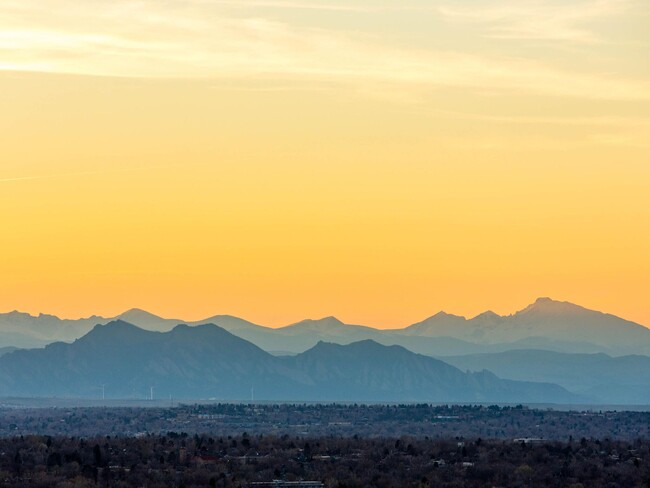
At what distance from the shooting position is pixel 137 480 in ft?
449

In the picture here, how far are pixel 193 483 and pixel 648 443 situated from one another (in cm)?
7671

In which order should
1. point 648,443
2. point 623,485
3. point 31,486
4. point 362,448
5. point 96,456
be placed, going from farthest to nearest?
1. point 648,443
2. point 362,448
3. point 96,456
4. point 623,485
5. point 31,486

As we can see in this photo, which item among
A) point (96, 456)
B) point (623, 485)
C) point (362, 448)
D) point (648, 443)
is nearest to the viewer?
point (623, 485)

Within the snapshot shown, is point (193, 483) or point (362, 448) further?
point (362, 448)

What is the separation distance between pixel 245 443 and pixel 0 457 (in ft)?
101

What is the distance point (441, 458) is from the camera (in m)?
162

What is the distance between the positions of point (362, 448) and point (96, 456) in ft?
109

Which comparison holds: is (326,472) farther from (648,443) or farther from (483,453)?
(648,443)

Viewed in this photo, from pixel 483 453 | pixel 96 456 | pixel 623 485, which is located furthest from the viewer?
pixel 483 453

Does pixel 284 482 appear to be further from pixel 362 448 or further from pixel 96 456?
pixel 362 448

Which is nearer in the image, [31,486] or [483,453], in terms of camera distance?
[31,486]

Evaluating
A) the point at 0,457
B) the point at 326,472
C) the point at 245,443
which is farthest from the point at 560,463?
the point at 0,457

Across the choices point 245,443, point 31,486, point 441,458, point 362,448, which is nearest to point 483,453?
point 441,458

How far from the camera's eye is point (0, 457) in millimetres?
157250
